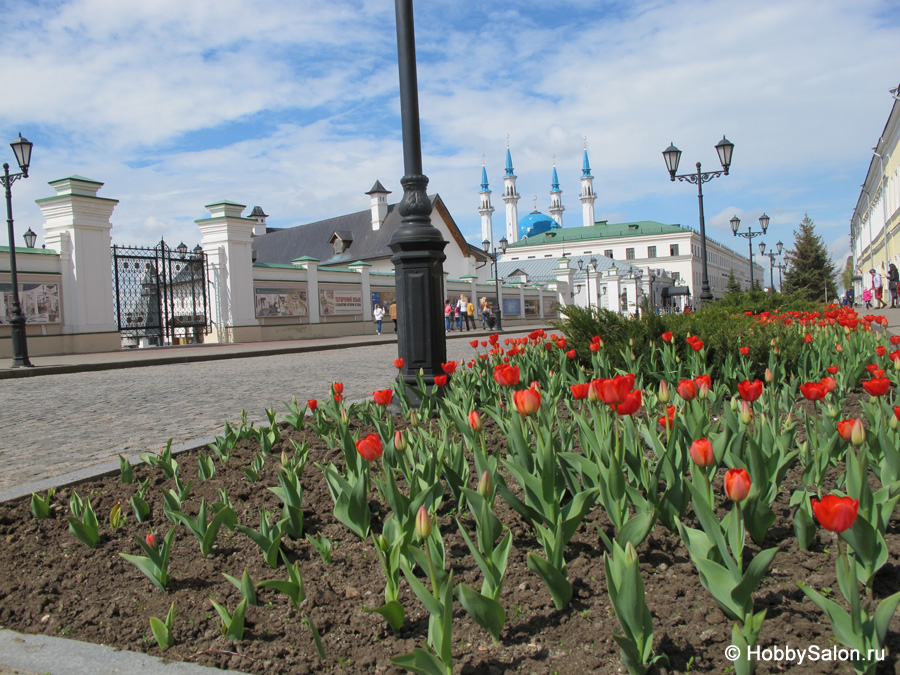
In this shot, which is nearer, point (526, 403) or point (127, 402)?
point (526, 403)

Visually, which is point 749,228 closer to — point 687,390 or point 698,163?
point 698,163

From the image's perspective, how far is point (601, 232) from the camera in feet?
326

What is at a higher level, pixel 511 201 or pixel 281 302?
pixel 511 201

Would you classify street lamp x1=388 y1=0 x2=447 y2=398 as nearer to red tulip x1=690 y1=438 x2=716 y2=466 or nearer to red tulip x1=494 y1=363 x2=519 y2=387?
red tulip x1=494 y1=363 x2=519 y2=387

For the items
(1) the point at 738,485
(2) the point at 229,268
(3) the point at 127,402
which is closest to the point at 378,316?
(2) the point at 229,268

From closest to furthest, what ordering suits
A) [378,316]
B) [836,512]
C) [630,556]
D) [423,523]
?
[836,512] → [630,556] → [423,523] → [378,316]

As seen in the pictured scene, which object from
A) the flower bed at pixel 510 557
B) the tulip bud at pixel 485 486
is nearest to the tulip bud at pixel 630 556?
the flower bed at pixel 510 557

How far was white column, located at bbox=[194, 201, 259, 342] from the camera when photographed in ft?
74.2

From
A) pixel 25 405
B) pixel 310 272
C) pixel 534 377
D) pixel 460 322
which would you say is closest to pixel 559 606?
pixel 534 377

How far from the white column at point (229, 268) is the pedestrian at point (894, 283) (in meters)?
23.1

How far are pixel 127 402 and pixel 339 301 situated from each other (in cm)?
1988

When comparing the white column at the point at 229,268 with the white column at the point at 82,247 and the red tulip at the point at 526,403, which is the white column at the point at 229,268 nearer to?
the white column at the point at 82,247

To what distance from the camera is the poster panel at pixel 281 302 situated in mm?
23797

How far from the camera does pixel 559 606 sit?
193 centimetres
